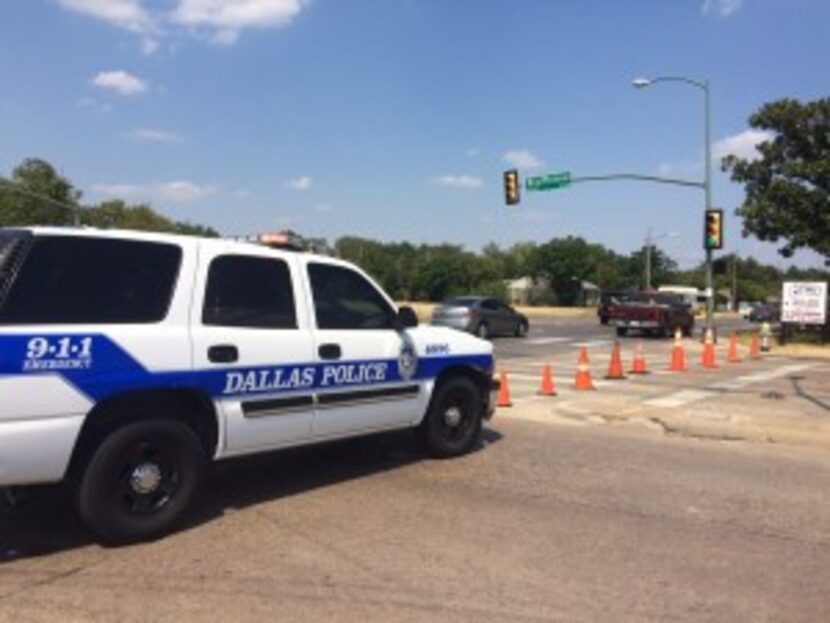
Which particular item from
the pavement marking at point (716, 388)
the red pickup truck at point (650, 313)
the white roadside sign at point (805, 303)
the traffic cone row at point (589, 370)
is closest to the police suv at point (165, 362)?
the traffic cone row at point (589, 370)

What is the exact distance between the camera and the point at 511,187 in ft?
134

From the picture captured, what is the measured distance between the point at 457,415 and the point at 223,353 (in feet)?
10.2

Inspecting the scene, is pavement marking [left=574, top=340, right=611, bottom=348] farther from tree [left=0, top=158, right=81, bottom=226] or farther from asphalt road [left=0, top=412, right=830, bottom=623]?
tree [left=0, top=158, right=81, bottom=226]

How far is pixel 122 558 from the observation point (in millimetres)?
5891

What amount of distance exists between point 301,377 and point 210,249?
1160 mm

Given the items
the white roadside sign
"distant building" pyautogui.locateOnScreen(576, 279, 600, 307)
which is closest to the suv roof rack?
the white roadside sign

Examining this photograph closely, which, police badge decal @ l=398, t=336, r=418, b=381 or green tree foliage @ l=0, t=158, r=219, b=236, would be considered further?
green tree foliage @ l=0, t=158, r=219, b=236

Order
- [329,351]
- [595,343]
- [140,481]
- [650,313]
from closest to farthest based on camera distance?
[140,481], [329,351], [595,343], [650,313]

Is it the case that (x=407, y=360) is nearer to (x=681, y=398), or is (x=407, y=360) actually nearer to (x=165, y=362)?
(x=165, y=362)

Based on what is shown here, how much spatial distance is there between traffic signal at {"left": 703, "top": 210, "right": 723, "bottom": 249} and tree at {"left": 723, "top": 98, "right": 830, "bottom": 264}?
9.79 ft

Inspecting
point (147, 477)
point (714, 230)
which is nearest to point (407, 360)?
point (147, 477)

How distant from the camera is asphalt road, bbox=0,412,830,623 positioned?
5133mm

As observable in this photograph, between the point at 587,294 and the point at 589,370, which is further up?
the point at 587,294

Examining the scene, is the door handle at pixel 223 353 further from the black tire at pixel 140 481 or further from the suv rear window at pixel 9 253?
the suv rear window at pixel 9 253
